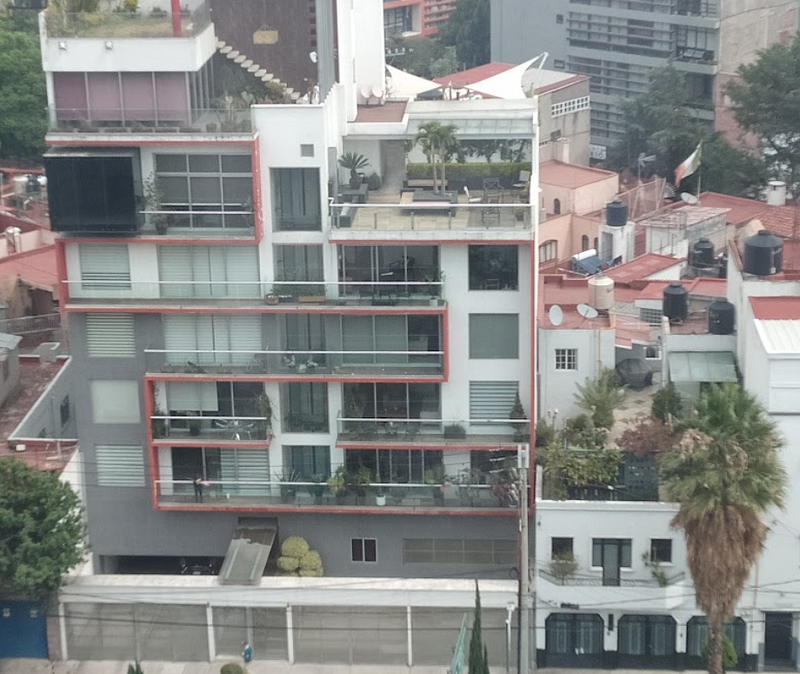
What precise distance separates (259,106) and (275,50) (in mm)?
3164

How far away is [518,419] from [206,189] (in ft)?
42.1

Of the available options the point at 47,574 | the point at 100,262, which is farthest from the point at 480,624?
the point at 100,262

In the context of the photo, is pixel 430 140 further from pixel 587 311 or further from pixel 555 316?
pixel 587 311

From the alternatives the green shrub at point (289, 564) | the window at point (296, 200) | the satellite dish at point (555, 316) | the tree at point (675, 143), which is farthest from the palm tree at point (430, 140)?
the tree at point (675, 143)

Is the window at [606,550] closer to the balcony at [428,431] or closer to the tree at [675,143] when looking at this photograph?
the balcony at [428,431]

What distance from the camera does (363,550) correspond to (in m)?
55.8

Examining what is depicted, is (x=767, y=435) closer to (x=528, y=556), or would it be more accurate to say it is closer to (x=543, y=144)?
(x=528, y=556)

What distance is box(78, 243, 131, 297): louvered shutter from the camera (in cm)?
5366

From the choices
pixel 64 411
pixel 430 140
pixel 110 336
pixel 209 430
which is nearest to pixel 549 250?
pixel 430 140

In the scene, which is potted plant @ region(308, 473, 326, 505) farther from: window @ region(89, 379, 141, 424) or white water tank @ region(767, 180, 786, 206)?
white water tank @ region(767, 180, 786, 206)

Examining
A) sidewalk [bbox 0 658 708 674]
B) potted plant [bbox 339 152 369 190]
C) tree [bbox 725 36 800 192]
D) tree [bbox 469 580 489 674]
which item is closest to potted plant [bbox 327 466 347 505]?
sidewalk [bbox 0 658 708 674]

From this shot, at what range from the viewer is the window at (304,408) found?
5456 centimetres

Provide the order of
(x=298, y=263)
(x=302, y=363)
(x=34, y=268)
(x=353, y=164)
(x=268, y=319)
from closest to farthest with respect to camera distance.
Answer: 1. (x=298, y=263)
2. (x=268, y=319)
3. (x=302, y=363)
4. (x=353, y=164)
5. (x=34, y=268)

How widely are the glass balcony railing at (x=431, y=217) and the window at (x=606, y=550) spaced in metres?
10.3
